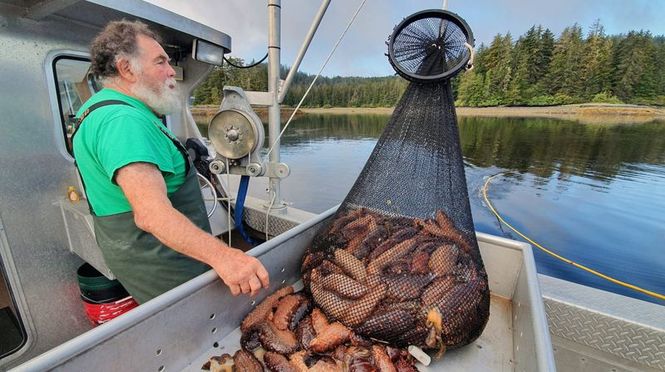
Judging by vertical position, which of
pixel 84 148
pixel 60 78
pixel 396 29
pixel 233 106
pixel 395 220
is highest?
pixel 396 29

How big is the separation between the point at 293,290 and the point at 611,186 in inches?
471

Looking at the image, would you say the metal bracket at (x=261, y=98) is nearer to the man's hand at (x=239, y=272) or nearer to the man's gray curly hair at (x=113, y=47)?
the man's gray curly hair at (x=113, y=47)

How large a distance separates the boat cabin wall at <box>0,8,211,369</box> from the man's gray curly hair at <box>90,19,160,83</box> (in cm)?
110

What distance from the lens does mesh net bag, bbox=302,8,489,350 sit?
1271 mm

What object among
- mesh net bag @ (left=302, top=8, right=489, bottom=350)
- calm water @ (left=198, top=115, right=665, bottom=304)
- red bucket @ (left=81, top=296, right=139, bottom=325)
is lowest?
calm water @ (left=198, top=115, right=665, bottom=304)

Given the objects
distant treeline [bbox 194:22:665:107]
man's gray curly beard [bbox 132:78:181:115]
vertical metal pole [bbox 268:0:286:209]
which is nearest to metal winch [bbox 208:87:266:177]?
vertical metal pole [bbox 268:0:286:209]

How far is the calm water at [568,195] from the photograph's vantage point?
5496 millimetres

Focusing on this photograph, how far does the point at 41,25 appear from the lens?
2123mm

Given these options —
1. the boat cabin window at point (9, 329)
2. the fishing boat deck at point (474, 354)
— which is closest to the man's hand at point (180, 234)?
the fishing boat deck at point (474, 354)

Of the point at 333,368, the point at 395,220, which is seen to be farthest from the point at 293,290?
the point at 395,220

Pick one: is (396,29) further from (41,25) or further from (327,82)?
(327,82)

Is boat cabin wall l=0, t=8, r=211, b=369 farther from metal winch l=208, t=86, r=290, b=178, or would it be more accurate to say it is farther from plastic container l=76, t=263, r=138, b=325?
metal winch l=208, t=86, r=290, b=178

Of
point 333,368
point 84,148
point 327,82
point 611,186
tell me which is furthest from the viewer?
point 327,82

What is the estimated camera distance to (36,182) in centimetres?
217
